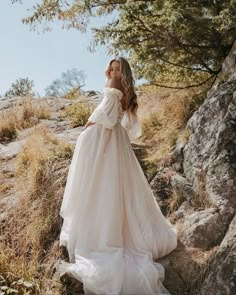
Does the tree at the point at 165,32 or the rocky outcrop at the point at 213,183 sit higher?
the tree at the point at 165,32

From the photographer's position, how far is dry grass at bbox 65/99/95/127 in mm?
9258

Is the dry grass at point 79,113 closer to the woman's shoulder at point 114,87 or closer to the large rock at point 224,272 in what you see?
the woman's shoulder at point 114,87

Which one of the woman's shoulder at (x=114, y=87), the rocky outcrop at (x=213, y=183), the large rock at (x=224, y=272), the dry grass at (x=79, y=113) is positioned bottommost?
the large rock at (x=224, y=272)

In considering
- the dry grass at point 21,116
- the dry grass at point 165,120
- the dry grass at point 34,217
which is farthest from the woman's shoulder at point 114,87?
the dry grass at point 21,116

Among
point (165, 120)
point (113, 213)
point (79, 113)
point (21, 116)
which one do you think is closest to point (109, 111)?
point (113, 213)

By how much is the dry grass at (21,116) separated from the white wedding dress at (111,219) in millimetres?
4592

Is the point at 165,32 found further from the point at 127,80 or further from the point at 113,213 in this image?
the point at 113,213

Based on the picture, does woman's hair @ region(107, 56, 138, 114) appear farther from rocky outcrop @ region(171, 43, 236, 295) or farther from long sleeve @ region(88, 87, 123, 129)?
rocky outcrop @ region(171, 43, 236, 295)

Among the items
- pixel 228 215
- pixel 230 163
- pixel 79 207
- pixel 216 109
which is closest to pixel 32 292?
pixel 79 207

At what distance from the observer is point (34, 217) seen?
19.1 feet

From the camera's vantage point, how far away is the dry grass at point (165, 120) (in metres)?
6.37

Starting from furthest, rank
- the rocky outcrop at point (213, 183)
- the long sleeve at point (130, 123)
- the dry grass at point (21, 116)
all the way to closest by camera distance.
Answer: the dry grass at point (21, 116)
the long sleeve at point (130, 123)
the rocky outcrop at point (213, 183)

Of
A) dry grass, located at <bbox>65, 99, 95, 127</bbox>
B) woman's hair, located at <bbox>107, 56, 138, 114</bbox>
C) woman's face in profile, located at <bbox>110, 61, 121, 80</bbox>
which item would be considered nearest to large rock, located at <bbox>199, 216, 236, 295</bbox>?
woman's hair, located at <bbox>107, 56, 138, 114</bbox>

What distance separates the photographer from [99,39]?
22.2 ft
